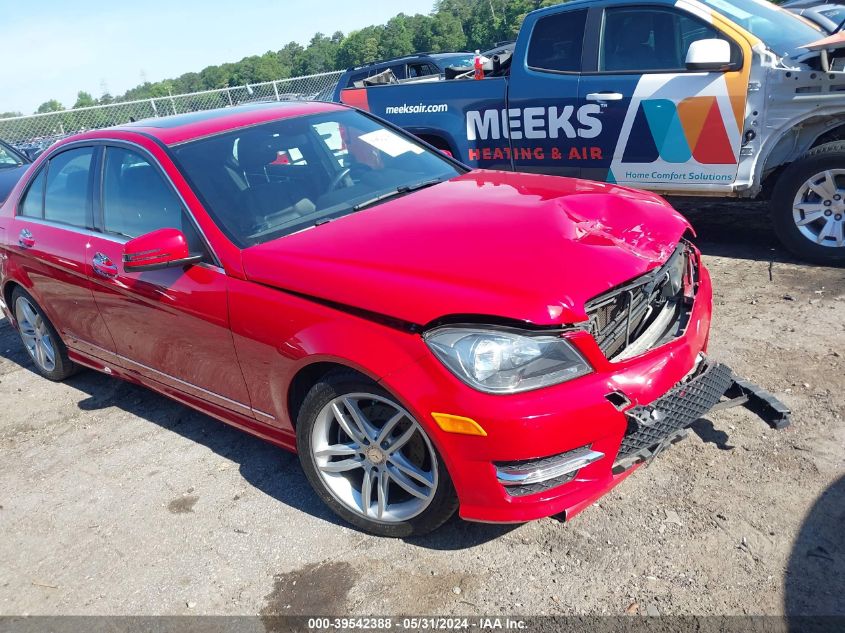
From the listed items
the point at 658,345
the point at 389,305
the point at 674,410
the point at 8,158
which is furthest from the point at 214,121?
the point at 8,158

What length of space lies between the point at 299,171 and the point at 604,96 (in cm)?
296

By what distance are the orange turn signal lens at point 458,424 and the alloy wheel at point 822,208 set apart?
381 cm

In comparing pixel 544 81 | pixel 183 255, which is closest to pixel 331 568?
pixel 183 255

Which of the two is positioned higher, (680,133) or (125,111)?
(125,111)

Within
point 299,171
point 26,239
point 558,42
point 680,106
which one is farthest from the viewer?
point 558,42

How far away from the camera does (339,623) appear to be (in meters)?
2.67

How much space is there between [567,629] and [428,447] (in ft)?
2.58

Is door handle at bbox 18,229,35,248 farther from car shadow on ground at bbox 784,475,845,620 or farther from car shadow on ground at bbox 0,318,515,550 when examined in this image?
car shadow on ground at bbox 784,475,845,620

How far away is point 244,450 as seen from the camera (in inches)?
156

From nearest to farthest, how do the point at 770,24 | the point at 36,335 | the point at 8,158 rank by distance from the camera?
the point at 36,335 → the point at 770,24 → the point at 8,158

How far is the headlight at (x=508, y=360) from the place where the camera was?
254cm

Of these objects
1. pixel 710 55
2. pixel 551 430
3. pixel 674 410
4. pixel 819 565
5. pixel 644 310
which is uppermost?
pixel 710 55

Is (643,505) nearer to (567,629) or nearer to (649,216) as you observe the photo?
(567,629)

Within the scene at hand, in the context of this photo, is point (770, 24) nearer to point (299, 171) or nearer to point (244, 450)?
point (299, 171)
